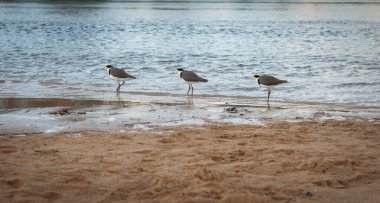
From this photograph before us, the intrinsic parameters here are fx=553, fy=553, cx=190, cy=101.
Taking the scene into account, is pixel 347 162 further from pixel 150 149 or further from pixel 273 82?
pixel 273 82

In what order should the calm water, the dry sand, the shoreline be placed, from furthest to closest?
the calm water, the shoreline, the dry sand

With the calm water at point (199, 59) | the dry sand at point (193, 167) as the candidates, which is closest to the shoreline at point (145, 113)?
the dry sand at point (193, 167)

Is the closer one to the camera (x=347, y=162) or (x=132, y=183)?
(x=132, y=183)

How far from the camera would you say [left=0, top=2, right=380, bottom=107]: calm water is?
15570mm

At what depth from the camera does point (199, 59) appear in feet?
80.7

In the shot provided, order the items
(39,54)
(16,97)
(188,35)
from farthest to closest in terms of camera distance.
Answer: (188,35) → (39,54) → (16,97)

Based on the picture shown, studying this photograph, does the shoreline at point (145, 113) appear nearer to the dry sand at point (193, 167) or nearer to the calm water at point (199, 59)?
the dry sand at point (193, 167)

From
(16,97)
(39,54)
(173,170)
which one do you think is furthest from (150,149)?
(39,54)

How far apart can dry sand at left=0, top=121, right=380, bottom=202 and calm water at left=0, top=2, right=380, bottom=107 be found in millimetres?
5414

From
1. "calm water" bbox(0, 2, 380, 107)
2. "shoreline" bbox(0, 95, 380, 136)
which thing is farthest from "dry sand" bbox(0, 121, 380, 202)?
"calm water" bbox(0, 2, 380, 107)

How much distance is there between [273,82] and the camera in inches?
550

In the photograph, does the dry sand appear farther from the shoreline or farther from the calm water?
the calm water

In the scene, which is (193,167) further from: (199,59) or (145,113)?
(199,59)

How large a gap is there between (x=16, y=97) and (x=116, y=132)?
5077 millimetres
